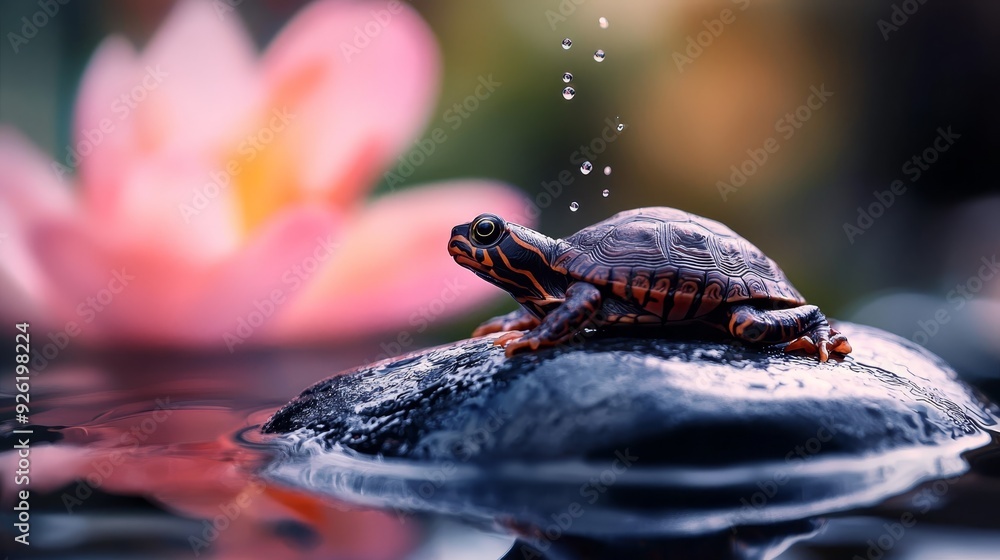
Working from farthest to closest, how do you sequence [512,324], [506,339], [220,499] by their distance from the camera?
[512,324] → [506,339] → [220,499]

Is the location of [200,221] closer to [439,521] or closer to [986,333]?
[439,521]

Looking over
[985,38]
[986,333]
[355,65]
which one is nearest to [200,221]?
[355,65]

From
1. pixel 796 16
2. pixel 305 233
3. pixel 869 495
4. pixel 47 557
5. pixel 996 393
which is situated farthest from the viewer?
pixel 796 16

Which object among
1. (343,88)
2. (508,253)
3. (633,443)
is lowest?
(633,443)

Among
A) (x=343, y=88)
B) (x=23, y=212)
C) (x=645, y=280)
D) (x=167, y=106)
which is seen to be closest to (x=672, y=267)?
(x=645, y=280)

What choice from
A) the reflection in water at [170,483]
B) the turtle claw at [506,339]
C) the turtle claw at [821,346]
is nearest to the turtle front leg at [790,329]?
the turtle claw at [821,346]

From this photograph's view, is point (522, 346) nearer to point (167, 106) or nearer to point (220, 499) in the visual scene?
point (220, 499)

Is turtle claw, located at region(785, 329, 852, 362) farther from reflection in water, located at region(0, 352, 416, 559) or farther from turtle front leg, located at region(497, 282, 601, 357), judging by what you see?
reflection in water, located at region(0, 352, 416, 559)
